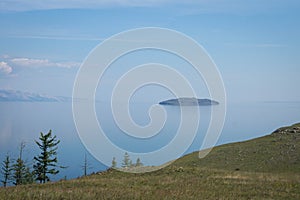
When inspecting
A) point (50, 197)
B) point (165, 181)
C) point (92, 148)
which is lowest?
point (50, 197)

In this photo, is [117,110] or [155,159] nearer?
[117,110]

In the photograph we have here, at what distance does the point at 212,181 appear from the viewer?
23828 millimetres

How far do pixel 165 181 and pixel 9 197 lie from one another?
36.0 ft

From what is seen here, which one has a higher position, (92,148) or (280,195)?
(92,148)

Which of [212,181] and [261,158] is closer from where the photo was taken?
[212,181]

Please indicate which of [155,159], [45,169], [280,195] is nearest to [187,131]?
[155,159]

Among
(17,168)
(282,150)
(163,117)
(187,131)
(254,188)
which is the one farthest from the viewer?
(17,168)

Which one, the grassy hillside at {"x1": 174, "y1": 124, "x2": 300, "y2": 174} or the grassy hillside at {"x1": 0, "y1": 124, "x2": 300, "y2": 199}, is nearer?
the grassy hillside at {"x1": 0, "y1": 124, "x2": 300, "y2": 199}

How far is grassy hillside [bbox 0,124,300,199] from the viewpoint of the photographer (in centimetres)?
1678

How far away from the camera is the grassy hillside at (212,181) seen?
16.8 m

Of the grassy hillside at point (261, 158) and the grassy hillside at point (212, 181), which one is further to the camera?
the grassy hillside at point (261, 158)

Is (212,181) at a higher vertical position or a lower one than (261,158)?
lower

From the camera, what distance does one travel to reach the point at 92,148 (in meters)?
29.0

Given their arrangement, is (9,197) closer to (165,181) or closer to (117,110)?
(165,181)
